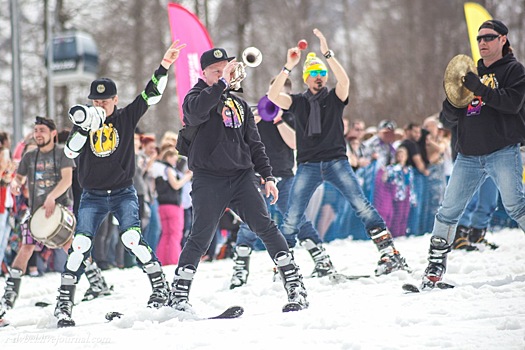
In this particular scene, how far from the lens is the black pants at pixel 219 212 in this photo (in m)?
6.32

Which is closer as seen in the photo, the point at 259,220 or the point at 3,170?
the point at 259,220

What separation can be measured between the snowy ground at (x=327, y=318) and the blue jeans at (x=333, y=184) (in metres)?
0.56

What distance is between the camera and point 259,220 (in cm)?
631

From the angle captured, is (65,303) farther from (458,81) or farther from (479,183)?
(458,81)

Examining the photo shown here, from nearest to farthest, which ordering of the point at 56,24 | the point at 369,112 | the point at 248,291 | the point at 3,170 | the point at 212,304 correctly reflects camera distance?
the point at 212,304 < the point at 248,291 < the point at 3,170 < the point at 56,24 < the point at 369,112

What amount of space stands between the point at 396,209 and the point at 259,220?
7.50m

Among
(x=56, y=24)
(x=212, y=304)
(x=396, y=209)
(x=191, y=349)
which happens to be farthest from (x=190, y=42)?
(x=56, y=24)

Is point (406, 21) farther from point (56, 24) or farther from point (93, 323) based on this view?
point (93, 323)

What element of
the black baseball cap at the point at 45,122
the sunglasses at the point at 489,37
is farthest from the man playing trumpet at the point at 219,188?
the black baseball cap at the point at 45,122

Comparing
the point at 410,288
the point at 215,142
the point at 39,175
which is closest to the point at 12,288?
the point at 39,175

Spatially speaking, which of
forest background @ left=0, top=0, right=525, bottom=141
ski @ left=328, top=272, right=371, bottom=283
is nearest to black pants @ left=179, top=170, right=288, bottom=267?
ski @ left=328, top=272, right=371, bottom=283

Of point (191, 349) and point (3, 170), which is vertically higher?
point (3, 170)

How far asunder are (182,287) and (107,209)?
108 centimetres

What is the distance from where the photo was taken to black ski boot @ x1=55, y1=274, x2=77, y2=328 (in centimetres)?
648
